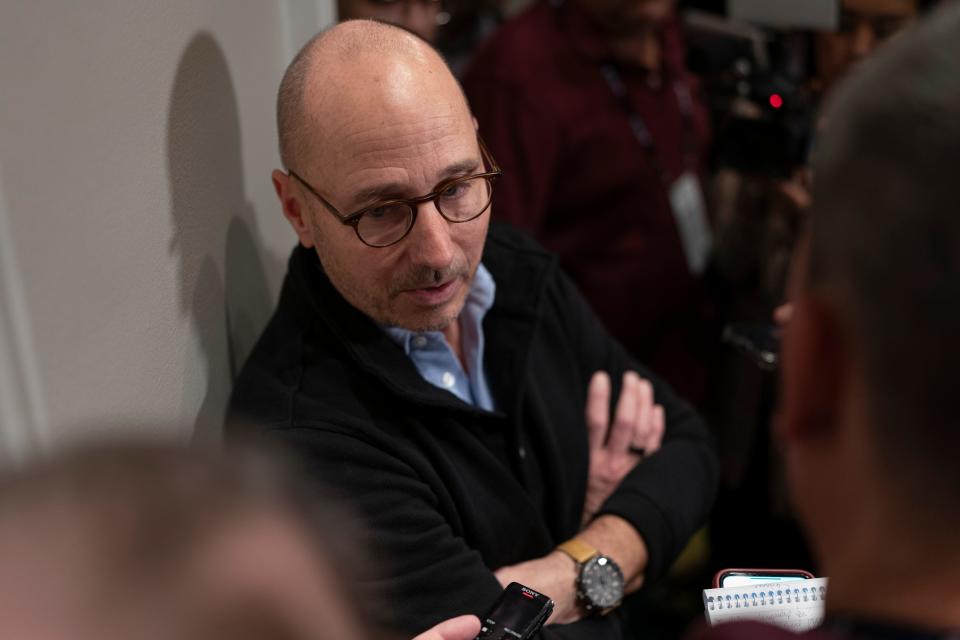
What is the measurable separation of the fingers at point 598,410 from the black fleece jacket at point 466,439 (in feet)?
0.06

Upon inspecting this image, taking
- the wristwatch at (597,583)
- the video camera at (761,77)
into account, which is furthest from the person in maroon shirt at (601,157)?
the wristwatch at (597,583)

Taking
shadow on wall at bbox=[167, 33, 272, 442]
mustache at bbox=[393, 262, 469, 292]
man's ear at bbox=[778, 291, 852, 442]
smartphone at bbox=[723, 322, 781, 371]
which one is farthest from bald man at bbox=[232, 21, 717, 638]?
man's ear at bbox=[778, 291, 852, 442]

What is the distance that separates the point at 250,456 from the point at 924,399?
37 cm

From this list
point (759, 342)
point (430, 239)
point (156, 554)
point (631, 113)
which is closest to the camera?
point (156, 554)

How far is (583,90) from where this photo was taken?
244 centimetres

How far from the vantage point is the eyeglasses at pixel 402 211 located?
137 cm

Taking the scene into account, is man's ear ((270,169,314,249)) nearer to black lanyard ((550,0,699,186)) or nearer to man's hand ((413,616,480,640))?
man's hand ((413,616,480,640))

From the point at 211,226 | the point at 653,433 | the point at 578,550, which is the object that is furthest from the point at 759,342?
the point at 211,226

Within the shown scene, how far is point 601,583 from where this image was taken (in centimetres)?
144

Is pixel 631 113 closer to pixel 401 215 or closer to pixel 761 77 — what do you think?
pixel 761 77

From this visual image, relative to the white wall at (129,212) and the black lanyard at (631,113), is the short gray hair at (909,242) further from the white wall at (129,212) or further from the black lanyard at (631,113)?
the black lanyard at (631,113)

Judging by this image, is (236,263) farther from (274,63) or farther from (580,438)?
(580,438)

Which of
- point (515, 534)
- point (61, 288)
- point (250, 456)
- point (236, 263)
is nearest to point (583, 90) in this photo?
point (236, 263)

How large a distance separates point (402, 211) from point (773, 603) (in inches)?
26.4
